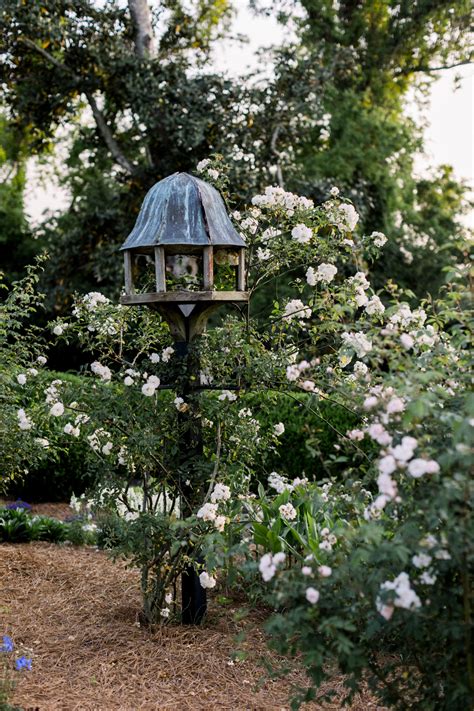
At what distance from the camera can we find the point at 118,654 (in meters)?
3.44

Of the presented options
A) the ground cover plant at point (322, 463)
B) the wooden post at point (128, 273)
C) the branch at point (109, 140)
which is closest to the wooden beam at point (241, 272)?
the ground cover plant at point (322, 463)

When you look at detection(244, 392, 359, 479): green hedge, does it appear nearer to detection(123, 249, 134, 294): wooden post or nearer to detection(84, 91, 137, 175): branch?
detection(123, 249, 134, 294): wooden post

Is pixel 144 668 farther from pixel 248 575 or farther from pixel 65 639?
pixel 248 575

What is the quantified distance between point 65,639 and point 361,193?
9.09 meters

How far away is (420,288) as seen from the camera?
41.8 ft

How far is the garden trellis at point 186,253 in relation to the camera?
365 cm

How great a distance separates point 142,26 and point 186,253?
310 inches

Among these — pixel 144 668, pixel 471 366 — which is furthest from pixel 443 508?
pixel 144 668

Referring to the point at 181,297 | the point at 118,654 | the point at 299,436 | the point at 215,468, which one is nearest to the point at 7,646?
the point at 118,654

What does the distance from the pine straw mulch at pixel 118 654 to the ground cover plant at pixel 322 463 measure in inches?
6.7

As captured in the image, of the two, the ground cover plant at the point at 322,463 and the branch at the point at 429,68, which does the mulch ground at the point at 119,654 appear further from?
the branch at the point at 429,68

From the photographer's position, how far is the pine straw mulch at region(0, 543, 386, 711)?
120 inches

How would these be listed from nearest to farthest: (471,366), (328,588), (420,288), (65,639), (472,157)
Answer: (328,588) < (471,366) < (65,639) < (420,288) < (472,157)

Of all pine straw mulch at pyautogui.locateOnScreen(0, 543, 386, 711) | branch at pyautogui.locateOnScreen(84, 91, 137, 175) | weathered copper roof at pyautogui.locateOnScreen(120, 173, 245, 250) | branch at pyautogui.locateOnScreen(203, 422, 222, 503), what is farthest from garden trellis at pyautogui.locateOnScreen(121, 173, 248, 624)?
branch at pyautogui.locateOnScreen(84, 91, 137, 175)
